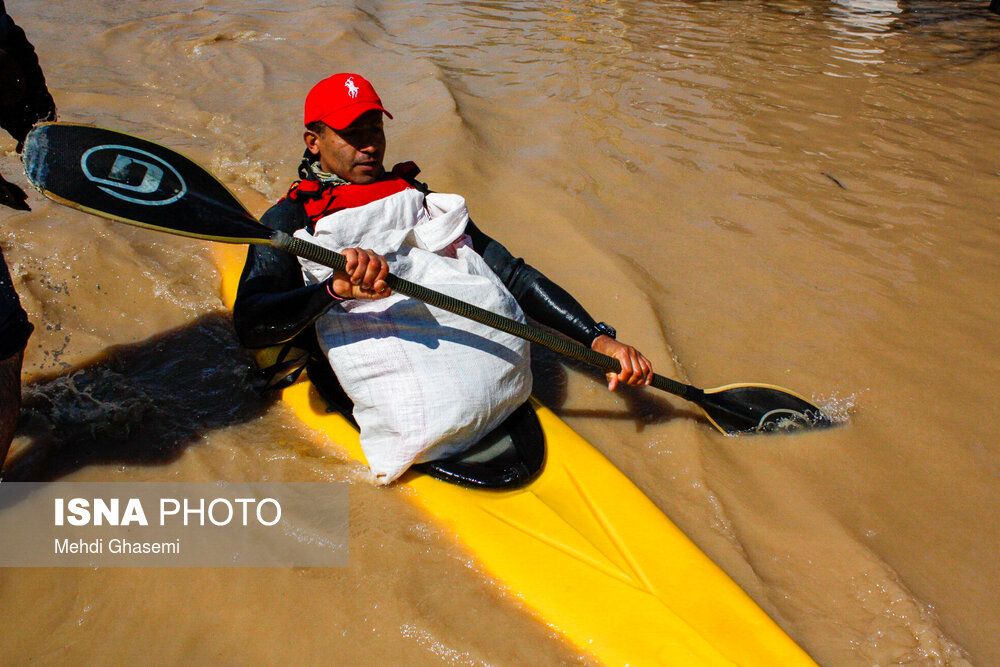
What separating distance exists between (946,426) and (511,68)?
514cm

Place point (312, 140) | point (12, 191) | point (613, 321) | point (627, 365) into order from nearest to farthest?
1. point (12, 191)
2. point (312, 140)
3. point (627, 365)
4. point (613, 321)

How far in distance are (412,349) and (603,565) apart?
85cm

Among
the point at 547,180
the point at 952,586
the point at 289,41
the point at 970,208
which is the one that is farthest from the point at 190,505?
the point at 289,41

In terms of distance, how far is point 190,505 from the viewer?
7.61 feet

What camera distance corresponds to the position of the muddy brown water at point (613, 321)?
2.02 m

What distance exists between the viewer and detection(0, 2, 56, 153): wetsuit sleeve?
85.0 inches

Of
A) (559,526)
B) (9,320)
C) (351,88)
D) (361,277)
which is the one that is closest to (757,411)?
(559,526)

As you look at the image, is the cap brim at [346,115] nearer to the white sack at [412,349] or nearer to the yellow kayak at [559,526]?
the white sack at [412,349]

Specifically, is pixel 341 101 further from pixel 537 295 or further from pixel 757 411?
pixel 757 411

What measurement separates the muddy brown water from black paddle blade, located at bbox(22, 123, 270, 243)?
0.81m

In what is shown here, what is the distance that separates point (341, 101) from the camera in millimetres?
2197

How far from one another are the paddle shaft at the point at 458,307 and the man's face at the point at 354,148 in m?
0.39

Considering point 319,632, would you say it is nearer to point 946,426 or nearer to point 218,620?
point 218,620

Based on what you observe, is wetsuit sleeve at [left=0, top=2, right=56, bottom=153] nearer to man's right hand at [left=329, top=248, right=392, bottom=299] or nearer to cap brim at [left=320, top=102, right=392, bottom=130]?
cap brim at [left=320, top=102, right=392, bottom=130]
